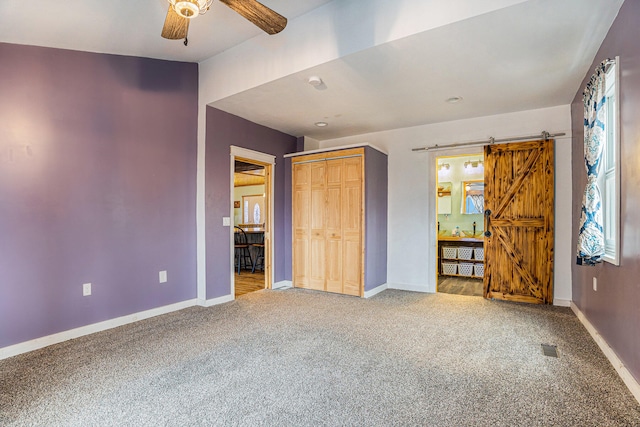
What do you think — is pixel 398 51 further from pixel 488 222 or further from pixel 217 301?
pixel 217 301

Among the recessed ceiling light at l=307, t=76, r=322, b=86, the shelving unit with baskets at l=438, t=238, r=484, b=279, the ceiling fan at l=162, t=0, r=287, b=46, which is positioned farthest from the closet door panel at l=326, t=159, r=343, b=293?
the ceiling fan at l=162, t=0, r=287, b=46

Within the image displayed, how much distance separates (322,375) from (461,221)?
5379mm

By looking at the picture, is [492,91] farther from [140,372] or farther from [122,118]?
[140,372]

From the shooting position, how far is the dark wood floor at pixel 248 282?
5.13 metres

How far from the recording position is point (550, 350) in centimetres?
274

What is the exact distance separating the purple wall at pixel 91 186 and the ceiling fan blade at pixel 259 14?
2.11 metres

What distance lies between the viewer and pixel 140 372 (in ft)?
7.86

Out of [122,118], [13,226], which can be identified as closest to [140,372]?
[13,226]

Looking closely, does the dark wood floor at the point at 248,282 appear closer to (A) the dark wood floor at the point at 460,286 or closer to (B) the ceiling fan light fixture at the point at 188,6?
(A) the dark wood floor at the point at 460,286

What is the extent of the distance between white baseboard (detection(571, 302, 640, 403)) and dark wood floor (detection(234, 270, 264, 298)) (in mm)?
4049

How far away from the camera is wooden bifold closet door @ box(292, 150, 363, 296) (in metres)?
A: 4.73

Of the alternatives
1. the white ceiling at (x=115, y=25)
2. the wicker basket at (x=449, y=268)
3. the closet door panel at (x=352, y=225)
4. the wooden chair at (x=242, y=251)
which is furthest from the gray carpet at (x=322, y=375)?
the wooden chair at (x=242, y=251)

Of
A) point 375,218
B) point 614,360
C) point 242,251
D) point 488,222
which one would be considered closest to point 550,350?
point 614,360

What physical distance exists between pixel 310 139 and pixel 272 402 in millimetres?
4576
